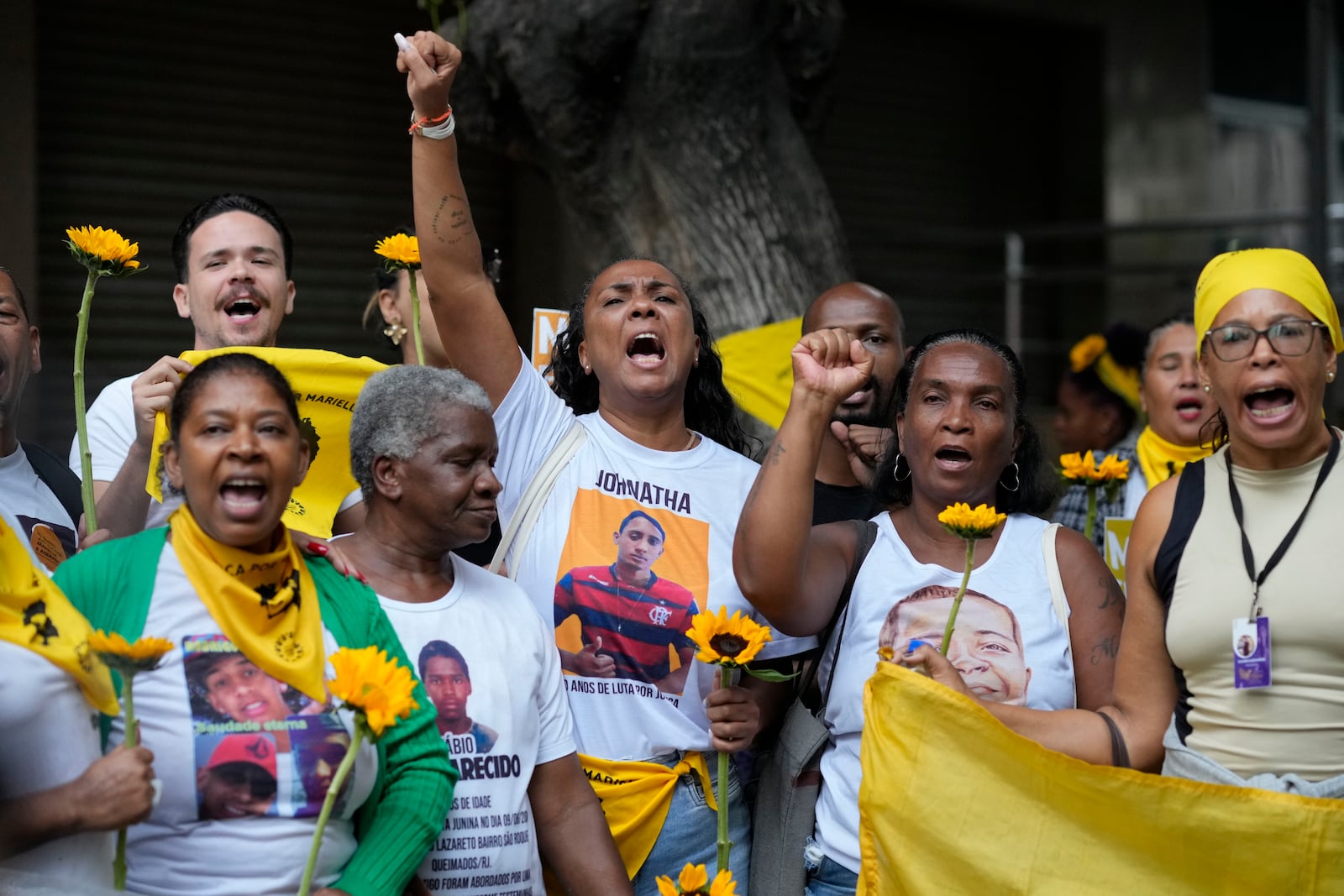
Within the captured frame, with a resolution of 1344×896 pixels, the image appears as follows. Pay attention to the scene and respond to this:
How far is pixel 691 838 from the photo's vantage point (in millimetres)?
3082

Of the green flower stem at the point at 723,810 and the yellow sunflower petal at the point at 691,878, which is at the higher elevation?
the green flower stem at the point at 723,810

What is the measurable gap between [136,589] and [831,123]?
8017mm

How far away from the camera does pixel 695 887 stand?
2807 mm

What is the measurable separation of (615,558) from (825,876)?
2.50 ft

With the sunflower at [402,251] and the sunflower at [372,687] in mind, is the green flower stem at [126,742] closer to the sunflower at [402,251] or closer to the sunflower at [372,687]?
the sunflower at [372,687]

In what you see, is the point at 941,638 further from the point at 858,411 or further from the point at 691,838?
the point at 858,411

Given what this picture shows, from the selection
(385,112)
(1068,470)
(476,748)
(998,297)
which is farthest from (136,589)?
(998,297)

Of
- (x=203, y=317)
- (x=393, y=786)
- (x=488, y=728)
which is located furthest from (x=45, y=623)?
(x=203, y=317)

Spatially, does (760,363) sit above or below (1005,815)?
above

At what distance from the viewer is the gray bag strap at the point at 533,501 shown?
3.11 m

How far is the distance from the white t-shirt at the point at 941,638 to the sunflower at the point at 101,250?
62.8 inches

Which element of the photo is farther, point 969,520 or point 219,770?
point 969,520

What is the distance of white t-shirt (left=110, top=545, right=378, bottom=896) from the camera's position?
2.31 m

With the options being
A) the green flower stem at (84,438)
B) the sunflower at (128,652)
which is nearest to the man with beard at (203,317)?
the green flower stem at (84,438)
